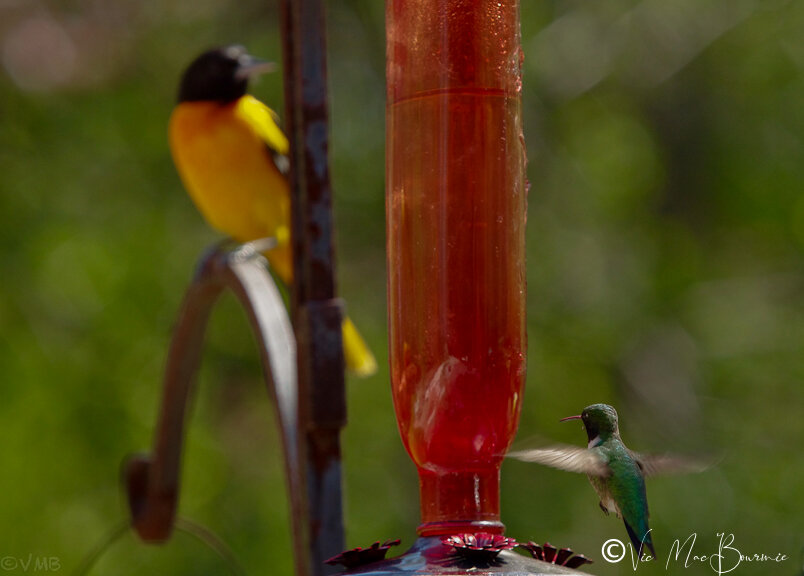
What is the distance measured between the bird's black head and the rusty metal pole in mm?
3216

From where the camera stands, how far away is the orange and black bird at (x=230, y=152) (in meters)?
5.10

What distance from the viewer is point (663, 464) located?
179cm

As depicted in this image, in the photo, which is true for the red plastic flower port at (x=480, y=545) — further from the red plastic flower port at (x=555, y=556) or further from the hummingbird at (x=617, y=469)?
the hummingbird at (x=617, y=469)

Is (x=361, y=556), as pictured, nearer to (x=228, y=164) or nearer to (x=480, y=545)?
(x=480, y=545)

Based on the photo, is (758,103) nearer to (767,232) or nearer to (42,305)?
(767,232)

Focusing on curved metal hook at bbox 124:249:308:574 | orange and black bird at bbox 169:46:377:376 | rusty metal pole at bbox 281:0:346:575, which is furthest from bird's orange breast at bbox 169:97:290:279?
rusty metal pole at bbox 281:0:346:575

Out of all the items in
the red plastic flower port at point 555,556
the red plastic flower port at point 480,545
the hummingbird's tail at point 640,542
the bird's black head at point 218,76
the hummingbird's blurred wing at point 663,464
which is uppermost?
the bird's black head at point 218,76

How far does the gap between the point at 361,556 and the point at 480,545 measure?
138 millimetres

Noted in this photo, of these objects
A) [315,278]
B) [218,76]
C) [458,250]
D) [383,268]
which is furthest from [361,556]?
[383,268]

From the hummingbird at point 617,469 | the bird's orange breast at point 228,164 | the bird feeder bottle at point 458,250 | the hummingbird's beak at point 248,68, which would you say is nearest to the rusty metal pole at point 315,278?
the bird feeder bottle at point 458,250

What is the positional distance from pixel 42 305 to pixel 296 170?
521cm

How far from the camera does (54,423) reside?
6.57 m

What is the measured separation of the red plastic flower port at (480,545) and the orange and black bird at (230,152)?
3.62 meters

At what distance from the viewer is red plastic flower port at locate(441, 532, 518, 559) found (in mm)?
1360
